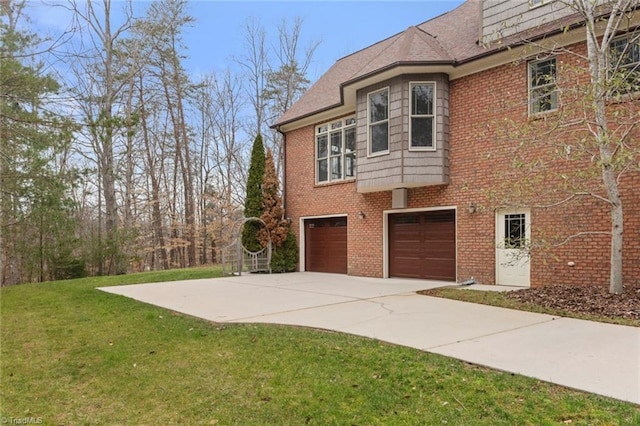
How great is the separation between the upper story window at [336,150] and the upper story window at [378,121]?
1.51m

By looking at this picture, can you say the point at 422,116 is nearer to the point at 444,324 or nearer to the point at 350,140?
the point at 350,140

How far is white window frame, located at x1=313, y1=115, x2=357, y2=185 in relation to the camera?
1281 centimetres

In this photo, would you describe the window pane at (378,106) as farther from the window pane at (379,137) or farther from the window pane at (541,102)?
the window pane at (541,102)

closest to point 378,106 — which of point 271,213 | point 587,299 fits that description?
point 271,213

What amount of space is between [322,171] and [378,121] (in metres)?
3.42

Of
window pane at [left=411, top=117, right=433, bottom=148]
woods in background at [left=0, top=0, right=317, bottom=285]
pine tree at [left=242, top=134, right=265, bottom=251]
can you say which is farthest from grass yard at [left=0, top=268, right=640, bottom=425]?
pine tree at [left=242, top=134, right=265, bottom=251]

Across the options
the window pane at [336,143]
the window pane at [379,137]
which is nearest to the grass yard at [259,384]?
the window pane at [379,137]

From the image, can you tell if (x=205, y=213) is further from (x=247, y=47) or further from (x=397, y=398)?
(x=397, y=398)

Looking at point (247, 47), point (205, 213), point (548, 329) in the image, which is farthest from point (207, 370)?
point (247, 47)

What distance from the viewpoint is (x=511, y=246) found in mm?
8844

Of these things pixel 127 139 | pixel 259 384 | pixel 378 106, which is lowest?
pixel 259 384

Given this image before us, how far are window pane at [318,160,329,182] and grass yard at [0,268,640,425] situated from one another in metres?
8.62

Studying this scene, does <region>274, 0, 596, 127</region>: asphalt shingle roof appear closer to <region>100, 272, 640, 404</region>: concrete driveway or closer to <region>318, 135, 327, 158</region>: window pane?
<region>318, 135, 327, 158</region>: window pane

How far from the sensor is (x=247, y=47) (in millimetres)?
26000
